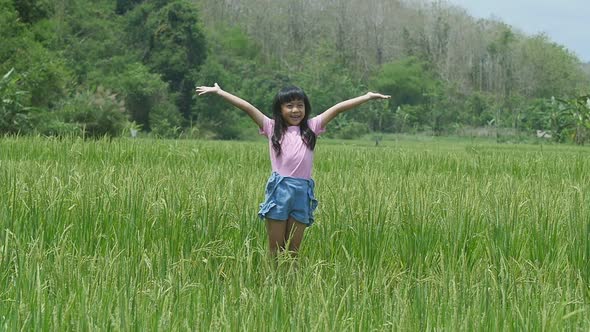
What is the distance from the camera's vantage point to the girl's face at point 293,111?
122 inches

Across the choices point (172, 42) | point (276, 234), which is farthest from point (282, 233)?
point (172, 42)

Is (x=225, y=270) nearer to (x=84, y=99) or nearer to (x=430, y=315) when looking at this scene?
(x=430, y=315)

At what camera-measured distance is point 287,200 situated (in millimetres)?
2936

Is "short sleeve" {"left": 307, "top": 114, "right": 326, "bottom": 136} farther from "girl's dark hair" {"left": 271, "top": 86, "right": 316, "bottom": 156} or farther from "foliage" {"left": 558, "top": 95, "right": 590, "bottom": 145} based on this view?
"foliage" {"left": 558, "top": 95, "right": 590, "bottom": 145}

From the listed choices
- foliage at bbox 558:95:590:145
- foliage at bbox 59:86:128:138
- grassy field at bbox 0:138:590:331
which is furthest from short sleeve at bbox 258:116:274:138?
foliage at bbox 558:95:590:145

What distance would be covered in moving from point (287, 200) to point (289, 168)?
0.14m

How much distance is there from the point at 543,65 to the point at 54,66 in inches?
1347

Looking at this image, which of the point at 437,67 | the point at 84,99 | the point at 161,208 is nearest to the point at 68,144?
the point at 161,208

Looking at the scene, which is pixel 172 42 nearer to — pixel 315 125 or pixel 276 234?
pixel 315 125

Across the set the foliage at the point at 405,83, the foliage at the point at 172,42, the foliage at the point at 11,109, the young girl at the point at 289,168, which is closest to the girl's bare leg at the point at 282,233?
the young girl at the point at 289,168

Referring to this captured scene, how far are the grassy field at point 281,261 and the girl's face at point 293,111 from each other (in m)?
0.41

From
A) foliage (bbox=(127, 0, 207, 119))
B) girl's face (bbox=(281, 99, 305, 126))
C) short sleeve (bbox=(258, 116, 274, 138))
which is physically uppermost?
foliage (bbox=(127, 0, 207, 119))

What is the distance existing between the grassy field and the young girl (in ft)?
0.37

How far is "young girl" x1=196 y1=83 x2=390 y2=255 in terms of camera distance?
2.94 meters
